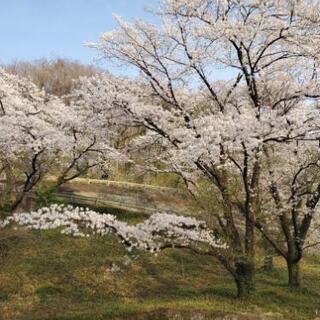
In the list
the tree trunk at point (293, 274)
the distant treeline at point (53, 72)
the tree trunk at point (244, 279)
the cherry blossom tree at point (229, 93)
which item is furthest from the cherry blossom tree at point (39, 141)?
the distant treeline at point (53, 72)

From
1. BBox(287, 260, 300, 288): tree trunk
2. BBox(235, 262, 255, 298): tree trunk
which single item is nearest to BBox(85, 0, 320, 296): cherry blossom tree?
BBox(235, 262, 255, 298): tree trunk

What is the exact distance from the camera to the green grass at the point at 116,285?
15016 mm

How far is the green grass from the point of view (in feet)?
49.3

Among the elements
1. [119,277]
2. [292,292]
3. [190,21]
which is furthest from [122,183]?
[190,21]

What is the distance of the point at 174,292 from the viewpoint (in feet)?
60.2

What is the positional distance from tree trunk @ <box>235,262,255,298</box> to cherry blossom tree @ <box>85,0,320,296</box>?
34 millimetres

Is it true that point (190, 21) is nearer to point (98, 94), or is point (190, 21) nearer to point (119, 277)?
point (98, 94)

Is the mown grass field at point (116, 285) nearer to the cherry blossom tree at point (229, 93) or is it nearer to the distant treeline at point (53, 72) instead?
the cherry blossom tree at point (229, 93)

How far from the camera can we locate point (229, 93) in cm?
1702

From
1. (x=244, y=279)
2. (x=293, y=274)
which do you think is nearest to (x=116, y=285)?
(x=244, y=279)

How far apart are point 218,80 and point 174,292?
8.29 metres

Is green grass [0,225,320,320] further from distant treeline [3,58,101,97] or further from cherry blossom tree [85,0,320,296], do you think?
distant treeline [3,58,101,97]

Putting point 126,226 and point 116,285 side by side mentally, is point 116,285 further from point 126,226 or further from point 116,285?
point 126,226

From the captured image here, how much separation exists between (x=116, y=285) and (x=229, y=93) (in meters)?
8.37
